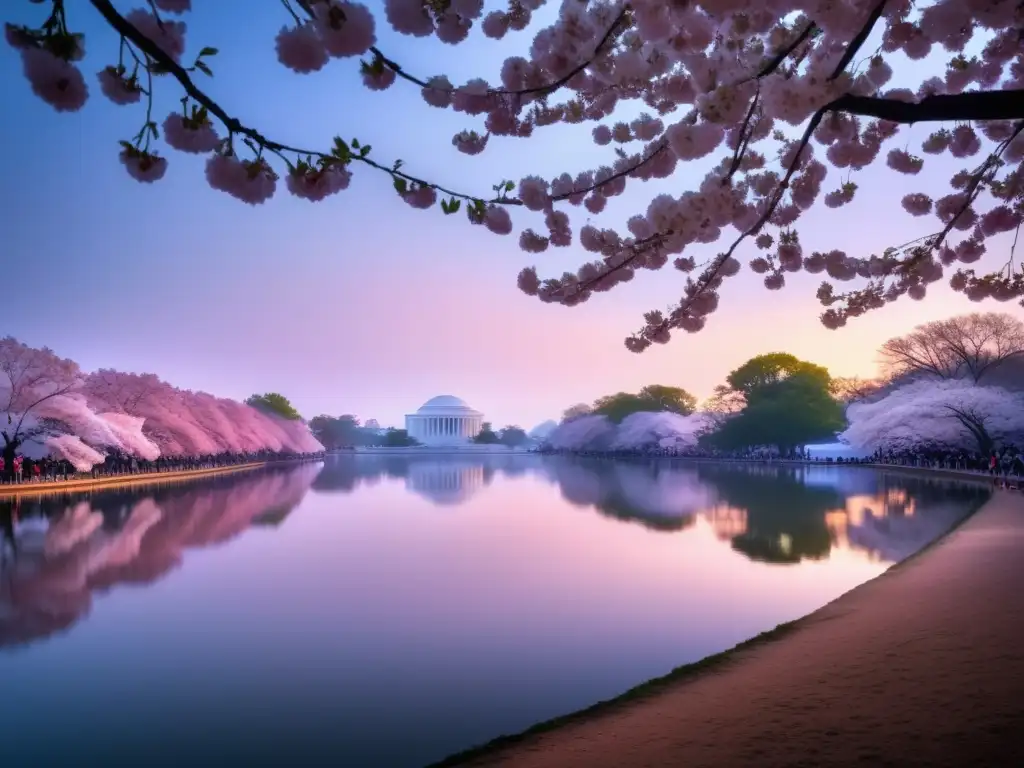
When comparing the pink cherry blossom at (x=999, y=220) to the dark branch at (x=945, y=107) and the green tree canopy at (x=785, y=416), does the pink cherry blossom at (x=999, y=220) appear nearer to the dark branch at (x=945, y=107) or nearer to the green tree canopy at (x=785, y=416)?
the dark branch at (x=945, y=107)

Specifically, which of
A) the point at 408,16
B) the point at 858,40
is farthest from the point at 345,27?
the point at 858,40

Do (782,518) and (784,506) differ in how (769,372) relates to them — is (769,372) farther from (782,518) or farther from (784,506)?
(782,518)

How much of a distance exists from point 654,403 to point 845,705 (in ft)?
268

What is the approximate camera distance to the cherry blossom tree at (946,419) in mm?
36562

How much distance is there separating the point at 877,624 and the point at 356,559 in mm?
9716

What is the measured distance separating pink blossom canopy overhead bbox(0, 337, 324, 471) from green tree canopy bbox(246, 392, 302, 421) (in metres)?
16.4

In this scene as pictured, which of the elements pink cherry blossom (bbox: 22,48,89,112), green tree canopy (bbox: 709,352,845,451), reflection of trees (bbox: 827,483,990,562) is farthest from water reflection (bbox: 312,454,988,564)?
green tree canopy (bbox: 709,352,845,451)

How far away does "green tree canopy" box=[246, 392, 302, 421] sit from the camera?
85.1m

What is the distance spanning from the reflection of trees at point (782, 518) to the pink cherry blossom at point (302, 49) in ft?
40.9

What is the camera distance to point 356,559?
14.1m

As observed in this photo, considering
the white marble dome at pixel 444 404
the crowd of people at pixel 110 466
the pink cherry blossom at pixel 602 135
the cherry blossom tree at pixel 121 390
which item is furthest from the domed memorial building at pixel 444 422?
the pink cherry blossom at pixel 602 135

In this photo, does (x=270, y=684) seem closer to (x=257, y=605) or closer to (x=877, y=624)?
(x=257, y=605)

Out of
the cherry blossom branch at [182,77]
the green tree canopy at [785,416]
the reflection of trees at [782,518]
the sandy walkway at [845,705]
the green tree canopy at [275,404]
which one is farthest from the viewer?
the green tree canopy at [275,404]

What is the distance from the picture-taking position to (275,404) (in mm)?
87500
